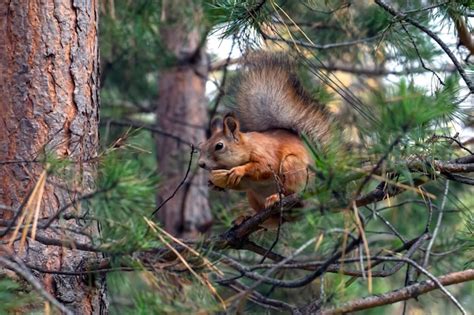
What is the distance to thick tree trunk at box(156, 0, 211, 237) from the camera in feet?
14.2

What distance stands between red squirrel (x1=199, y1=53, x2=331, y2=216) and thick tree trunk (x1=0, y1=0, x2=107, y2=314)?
1.60ft

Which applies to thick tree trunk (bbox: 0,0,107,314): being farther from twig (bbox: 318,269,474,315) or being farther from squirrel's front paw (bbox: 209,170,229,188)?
twig (bbox: 318,269,474,315)

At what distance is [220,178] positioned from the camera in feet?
8.52

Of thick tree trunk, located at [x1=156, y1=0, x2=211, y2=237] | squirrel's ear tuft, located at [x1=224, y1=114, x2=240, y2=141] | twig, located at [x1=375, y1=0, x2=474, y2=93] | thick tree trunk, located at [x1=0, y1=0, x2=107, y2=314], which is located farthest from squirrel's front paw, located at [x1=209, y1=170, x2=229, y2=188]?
thick tree trunk, located at [x1=156, y1=0, x2=211, y2=237]

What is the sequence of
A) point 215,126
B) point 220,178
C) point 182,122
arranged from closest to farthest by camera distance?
point 220,178 < point 215,126 < point 182,122

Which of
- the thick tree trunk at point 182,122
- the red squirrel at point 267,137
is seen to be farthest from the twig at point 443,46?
the thick tree trunk at point 182,122

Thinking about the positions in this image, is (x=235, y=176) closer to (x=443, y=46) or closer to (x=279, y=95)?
(x=279, y=95)

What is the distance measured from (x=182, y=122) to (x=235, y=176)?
1.87 metres

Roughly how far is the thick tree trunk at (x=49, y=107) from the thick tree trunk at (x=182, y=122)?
194 centimetres

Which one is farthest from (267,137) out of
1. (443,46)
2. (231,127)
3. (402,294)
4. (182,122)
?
(182,122)

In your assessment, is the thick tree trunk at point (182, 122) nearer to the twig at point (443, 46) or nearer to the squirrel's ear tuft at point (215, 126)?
the squirrel's ear tuft at point (215, 126)

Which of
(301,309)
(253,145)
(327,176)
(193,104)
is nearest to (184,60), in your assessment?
(193,104)

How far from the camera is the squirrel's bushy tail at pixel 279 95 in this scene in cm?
279

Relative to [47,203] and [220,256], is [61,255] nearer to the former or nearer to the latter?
[47,203]
